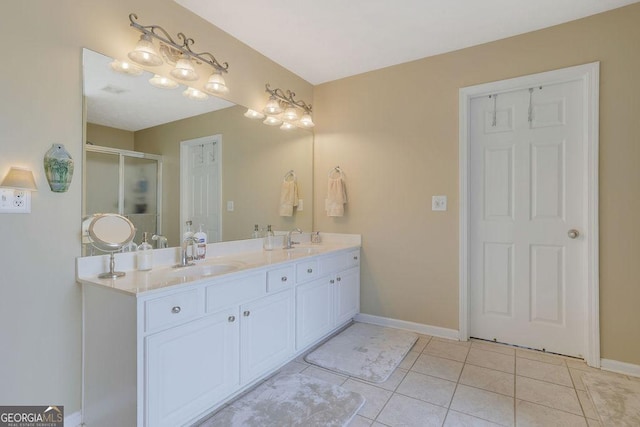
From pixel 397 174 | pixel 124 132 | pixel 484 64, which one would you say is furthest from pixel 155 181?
pixel 484 64

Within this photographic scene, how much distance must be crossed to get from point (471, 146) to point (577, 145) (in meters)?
0.69

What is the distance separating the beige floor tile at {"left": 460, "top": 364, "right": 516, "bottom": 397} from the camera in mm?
1889

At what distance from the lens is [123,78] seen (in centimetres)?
173

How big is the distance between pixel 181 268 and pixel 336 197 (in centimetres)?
158

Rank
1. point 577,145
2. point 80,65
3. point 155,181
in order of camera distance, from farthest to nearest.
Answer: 1. point 577,145
2. point 155,181
3. point 80,65

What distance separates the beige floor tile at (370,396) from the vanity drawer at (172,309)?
1022 millimetres

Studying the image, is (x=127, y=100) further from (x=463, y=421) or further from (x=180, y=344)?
(x=463, y=421)

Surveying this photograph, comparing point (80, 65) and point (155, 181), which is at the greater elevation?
Answer: point (80, 65)

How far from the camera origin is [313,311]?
93.0 inches

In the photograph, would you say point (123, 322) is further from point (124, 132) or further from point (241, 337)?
point (124, 132)

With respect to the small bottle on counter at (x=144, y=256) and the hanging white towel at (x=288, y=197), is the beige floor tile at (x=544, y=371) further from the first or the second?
the small bottle on counter at (x=144, y=256)

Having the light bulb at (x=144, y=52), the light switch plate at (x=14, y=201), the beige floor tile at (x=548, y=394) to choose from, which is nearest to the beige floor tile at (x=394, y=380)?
the beige floor tile at (x=548, y=394)

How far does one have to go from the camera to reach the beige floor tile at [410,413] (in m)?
1.59

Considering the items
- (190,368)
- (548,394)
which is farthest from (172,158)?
(548,394)
